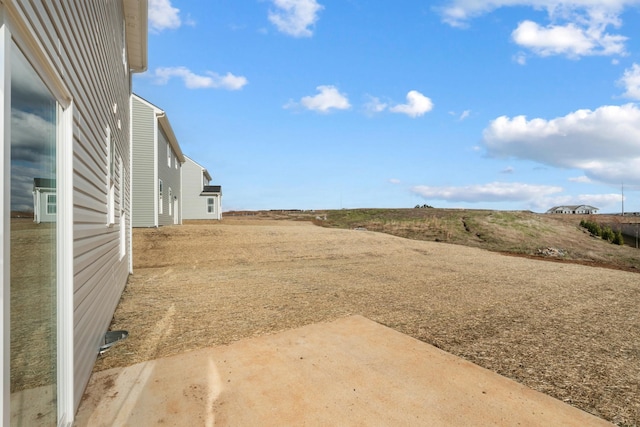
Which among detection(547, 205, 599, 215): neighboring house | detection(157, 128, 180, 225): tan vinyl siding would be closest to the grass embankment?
detection(157, 128, 180, 225): tan vinyl siding

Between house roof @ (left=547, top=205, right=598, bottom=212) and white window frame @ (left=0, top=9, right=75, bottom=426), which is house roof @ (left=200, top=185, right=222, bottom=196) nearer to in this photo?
white window frame @ (left=0, top=9, right=75, bottom=426)

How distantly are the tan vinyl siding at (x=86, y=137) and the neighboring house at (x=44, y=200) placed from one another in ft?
1.86

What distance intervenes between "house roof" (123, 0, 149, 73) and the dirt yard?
6.39 m

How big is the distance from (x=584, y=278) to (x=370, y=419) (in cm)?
1113

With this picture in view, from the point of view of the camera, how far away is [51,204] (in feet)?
8.23

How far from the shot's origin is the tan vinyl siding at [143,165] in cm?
1611

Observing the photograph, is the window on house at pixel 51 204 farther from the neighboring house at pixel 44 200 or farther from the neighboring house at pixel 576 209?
the neighboring house at pixel 576 209

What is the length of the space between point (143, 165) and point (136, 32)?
27.6 ft

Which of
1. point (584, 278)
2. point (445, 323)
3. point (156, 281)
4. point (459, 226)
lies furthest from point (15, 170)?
point (459, 226)

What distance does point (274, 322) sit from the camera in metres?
5.75

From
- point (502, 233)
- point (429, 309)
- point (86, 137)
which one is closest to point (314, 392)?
point (86, 137)

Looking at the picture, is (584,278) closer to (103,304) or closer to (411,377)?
(411,377)

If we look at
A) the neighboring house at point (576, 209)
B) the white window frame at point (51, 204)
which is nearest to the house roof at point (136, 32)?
the white window frame at point (51, 204)

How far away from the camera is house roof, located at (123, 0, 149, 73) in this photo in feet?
A: 26.9
